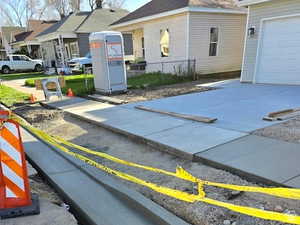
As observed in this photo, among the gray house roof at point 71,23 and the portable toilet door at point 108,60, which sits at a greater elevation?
the gray house roof at point 71,23

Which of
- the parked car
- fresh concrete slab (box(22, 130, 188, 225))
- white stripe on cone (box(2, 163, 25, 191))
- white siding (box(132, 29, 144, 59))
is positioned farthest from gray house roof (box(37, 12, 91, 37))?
white stripe on cone (box(2, 163, 25, 191))

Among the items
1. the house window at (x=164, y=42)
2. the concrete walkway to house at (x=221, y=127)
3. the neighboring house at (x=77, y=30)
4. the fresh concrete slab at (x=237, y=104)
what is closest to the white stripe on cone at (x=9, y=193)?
the concrete walkway to house at (x=221, y=127)

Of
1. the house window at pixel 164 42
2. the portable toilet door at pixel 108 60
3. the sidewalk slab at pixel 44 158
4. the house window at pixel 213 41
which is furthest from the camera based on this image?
the house window at pixel 164 42

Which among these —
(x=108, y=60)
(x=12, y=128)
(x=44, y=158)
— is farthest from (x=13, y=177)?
(x=108, y=60)

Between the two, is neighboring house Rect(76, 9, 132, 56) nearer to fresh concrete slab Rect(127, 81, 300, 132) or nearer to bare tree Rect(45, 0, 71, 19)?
fresh concrete slab Rect(127, 81, 300, 132)

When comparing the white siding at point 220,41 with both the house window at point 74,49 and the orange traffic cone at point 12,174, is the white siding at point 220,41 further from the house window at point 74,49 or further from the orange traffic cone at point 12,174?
the house window at point 74,49

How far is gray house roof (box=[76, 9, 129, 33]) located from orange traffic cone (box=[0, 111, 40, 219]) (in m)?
20.7

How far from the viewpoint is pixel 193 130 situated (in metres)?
4.91

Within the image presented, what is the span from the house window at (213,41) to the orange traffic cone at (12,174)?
41.6ft

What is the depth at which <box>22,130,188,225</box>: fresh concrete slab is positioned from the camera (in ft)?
8.44

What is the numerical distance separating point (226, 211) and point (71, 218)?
1.59m

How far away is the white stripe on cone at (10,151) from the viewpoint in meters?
2.51

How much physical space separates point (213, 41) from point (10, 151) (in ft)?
42.6

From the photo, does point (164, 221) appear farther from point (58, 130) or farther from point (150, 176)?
point (58, 130)
